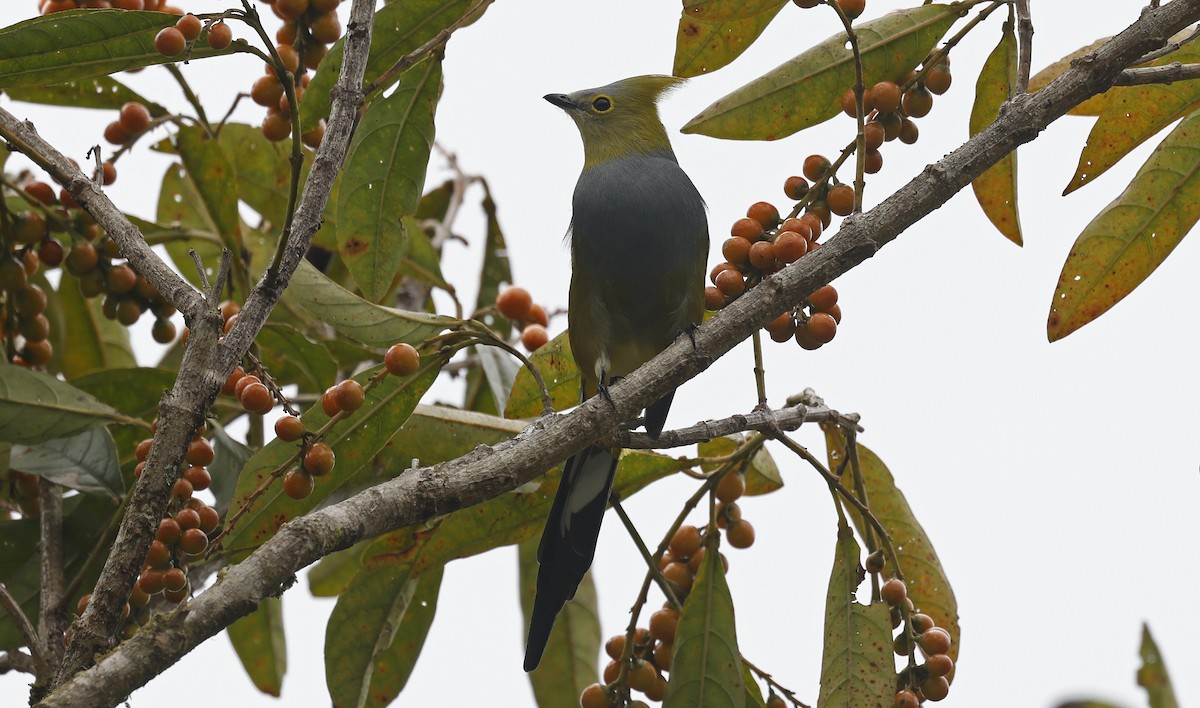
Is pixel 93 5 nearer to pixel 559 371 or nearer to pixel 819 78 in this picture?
pixel 559 371

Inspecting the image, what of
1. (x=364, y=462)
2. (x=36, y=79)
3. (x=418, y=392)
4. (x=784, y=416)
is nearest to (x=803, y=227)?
(x=784, y=416)

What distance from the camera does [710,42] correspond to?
282cm

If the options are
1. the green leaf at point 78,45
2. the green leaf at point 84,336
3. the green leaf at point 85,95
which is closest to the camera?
the green leaf at point 78,45

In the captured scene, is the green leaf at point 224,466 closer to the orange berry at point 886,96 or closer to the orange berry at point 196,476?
the orange berry at point 196,476

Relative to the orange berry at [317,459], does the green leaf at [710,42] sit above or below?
above

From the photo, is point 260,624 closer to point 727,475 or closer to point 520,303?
point 520,303

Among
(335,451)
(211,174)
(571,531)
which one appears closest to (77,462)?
(335,451)

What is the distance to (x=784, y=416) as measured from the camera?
2.50 meters

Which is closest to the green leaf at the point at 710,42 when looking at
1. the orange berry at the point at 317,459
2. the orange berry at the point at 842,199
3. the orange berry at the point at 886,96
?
the orange berry at the point at 886,96

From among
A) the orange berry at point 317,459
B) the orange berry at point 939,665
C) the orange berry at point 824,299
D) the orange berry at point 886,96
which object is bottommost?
the orange berry at point 939,665

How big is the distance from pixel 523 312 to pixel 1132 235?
72.8 inches

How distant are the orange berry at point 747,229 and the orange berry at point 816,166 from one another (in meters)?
0.19

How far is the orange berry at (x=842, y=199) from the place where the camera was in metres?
2.62

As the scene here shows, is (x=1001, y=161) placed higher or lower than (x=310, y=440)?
higher
